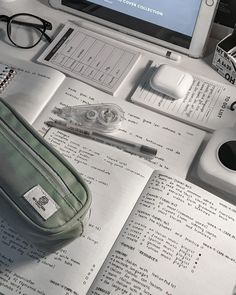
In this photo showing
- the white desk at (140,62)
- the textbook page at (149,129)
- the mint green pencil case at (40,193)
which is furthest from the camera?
the white desk at (140,62)

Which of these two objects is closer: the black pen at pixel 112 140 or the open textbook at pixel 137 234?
the open textbook at pixel 137 234

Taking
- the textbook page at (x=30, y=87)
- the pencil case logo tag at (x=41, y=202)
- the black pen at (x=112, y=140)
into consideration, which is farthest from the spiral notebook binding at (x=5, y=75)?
the pencil case logo tag at (x=41, y=202)

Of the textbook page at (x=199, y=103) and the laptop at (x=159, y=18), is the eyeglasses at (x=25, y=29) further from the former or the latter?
the textbook page at (x=199, y=103)

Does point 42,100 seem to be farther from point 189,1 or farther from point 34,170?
point 189,1

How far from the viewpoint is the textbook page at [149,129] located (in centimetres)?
75

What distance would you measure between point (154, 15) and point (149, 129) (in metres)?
0.21

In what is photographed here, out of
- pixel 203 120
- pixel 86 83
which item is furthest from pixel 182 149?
pixel 86 83

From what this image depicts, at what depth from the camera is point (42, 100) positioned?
0.80m

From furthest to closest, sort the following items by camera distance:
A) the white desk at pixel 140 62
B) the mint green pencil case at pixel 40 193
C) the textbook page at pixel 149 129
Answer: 1. the white desk at pixel 140 62
2. the textbook page at pixel 149 129
3. the mint green pencil case at pixel 40 193

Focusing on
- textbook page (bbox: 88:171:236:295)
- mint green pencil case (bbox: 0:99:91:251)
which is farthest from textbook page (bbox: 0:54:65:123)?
textbook page (bbox: 88:171:236:295)

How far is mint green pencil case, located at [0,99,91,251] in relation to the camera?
2.02 feet

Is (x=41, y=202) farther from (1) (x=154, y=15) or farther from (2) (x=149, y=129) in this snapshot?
(1) (x=154, y=15)

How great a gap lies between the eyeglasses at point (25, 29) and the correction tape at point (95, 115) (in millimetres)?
177

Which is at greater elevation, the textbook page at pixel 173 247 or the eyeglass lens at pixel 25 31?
the eyeglass lens at pixel 25 31
